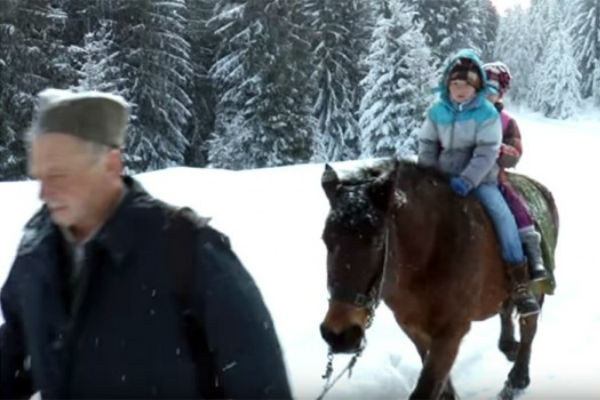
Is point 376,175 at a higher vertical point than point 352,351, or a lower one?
higher

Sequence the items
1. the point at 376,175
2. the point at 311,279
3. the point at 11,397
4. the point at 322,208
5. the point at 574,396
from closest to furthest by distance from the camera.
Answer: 1. the point at 11,397
2. the point at 376,175
3. the point at 574,396
4. the point at 311,279
5. the point at 322,208

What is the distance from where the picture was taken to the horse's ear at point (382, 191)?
154 inches

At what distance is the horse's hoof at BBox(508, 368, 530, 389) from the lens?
5.75 meters

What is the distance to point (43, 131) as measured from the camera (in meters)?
1.97

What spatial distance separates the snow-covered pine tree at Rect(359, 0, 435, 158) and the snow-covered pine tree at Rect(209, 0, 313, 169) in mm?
3844

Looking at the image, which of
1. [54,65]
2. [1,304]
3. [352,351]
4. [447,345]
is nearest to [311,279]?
[447,345]

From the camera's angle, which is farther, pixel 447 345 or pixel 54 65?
pixel 54 65

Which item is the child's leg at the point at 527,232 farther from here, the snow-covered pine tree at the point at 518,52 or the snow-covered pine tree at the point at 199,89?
the snow-covered pine tree at the point at 518,52

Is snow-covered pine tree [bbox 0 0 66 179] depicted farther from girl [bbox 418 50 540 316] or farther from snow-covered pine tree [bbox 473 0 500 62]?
snow-covered pine tree [bbox 473 0 500 62]

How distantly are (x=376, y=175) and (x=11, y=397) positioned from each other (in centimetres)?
239

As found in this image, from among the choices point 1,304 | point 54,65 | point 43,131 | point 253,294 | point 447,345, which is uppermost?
point 43,131

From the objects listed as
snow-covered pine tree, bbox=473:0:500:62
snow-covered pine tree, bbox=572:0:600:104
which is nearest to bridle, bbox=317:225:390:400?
snow-covered pine tree, bbox=473:0:500:62

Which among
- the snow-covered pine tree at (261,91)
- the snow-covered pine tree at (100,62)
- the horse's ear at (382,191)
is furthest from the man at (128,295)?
the snow-covered pine tree at (261,91)

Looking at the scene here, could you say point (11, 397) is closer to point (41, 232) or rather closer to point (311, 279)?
point (41, 232)
